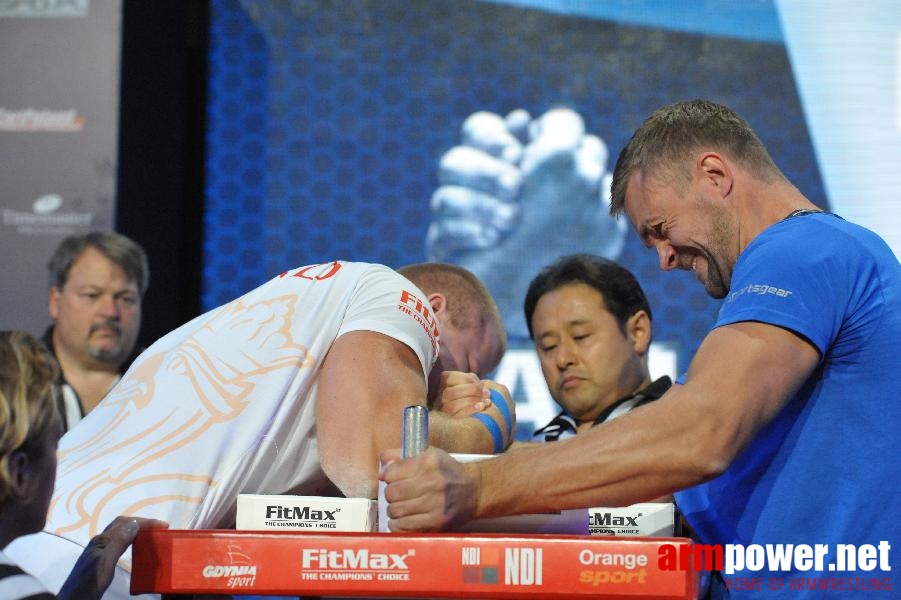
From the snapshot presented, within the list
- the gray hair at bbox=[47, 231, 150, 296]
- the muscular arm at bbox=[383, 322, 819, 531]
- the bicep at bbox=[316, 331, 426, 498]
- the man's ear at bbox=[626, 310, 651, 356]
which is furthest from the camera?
the gray hair at bbox=[47, 231, 150, 296]

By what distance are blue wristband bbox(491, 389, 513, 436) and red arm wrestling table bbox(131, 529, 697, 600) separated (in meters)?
0.77

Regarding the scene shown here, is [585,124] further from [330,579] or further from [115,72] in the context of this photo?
[330,579]

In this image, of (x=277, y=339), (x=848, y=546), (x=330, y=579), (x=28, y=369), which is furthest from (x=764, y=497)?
(x=28, y=369)

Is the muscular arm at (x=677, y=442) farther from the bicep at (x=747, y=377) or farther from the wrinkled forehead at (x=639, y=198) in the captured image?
the wrinkled forehead at (x=639, y=198)

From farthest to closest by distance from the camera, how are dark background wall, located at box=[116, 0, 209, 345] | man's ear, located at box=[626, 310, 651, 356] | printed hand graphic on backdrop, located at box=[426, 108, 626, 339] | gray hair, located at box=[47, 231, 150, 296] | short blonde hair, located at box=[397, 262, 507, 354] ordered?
printed hand graphic on backdrop, located at box=[426, 108, 626, 339] → dark background wall, located at box=[116, 0, 209, 345] → gray hair, located at box=[47, 231, 150, 296] → man's ear, located at box=[626, 310, 651, 356] → short blonde hair, located at box=[397, 262, 507, 354]

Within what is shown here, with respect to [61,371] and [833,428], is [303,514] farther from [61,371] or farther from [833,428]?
[61,371]

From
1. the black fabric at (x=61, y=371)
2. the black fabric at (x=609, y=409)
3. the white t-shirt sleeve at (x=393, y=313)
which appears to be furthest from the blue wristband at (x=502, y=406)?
the black fabric at (x=61, y=371)

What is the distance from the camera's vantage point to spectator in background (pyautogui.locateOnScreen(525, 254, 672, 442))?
136 inches

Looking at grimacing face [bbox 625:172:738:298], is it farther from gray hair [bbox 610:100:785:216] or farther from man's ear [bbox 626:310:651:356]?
man's ear [bbox 626:310:651:356]

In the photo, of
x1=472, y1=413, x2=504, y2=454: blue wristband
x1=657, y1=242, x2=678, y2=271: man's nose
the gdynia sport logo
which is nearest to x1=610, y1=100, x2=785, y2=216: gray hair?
x1=657, y1=242, x2=678, y2=271: man's nose

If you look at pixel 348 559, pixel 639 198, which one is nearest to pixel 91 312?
pixel 639 198

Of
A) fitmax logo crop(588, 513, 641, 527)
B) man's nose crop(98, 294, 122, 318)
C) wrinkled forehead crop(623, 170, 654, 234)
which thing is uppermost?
man's nose crop(98, 294, 122, 318)

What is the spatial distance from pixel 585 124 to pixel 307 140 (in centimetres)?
130

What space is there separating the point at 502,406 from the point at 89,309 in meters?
2.60
